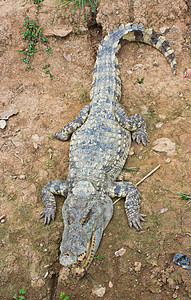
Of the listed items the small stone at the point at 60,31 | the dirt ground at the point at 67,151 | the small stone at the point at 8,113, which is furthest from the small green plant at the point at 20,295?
the small stone at the point at 60,31

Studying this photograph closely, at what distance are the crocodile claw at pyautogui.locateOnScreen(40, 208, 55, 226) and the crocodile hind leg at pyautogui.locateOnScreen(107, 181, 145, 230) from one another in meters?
0.89

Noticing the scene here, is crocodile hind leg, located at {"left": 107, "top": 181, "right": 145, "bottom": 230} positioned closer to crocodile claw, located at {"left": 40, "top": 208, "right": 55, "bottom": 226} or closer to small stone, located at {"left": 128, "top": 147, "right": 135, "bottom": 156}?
small stone, located at {"left": 128, "top": 147, "right": 135, "bottom": 156}

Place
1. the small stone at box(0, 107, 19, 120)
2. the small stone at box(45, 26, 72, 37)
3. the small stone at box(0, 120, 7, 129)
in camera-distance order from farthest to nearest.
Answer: the small stone at box(45, 26, 72, 37), the small stone at box(0, 107, 19, 120), the small stone at box(0, 120, 7, 129)

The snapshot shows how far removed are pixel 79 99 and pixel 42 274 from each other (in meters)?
3.28

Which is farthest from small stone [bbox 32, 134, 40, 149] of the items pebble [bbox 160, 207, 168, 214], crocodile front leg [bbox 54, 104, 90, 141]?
pebble [bbox 160, 207, 168, 214]

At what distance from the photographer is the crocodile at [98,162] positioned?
2.77m

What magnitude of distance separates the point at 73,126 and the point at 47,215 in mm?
1682

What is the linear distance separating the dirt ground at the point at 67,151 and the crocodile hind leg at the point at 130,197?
119 millimetres

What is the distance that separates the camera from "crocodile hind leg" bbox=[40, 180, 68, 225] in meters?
3.40

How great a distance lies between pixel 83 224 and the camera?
2824 mm

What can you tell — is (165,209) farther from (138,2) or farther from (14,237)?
(138,2)

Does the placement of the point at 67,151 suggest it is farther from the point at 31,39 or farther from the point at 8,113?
the point at 31,39

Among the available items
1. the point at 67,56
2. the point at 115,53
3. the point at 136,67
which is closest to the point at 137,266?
the point at 136,67

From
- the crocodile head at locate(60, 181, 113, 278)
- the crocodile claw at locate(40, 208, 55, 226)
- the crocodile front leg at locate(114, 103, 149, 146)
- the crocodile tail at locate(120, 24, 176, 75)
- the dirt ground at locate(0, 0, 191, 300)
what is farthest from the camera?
the crocodile tail at locate(120, 24, 176, 75)
